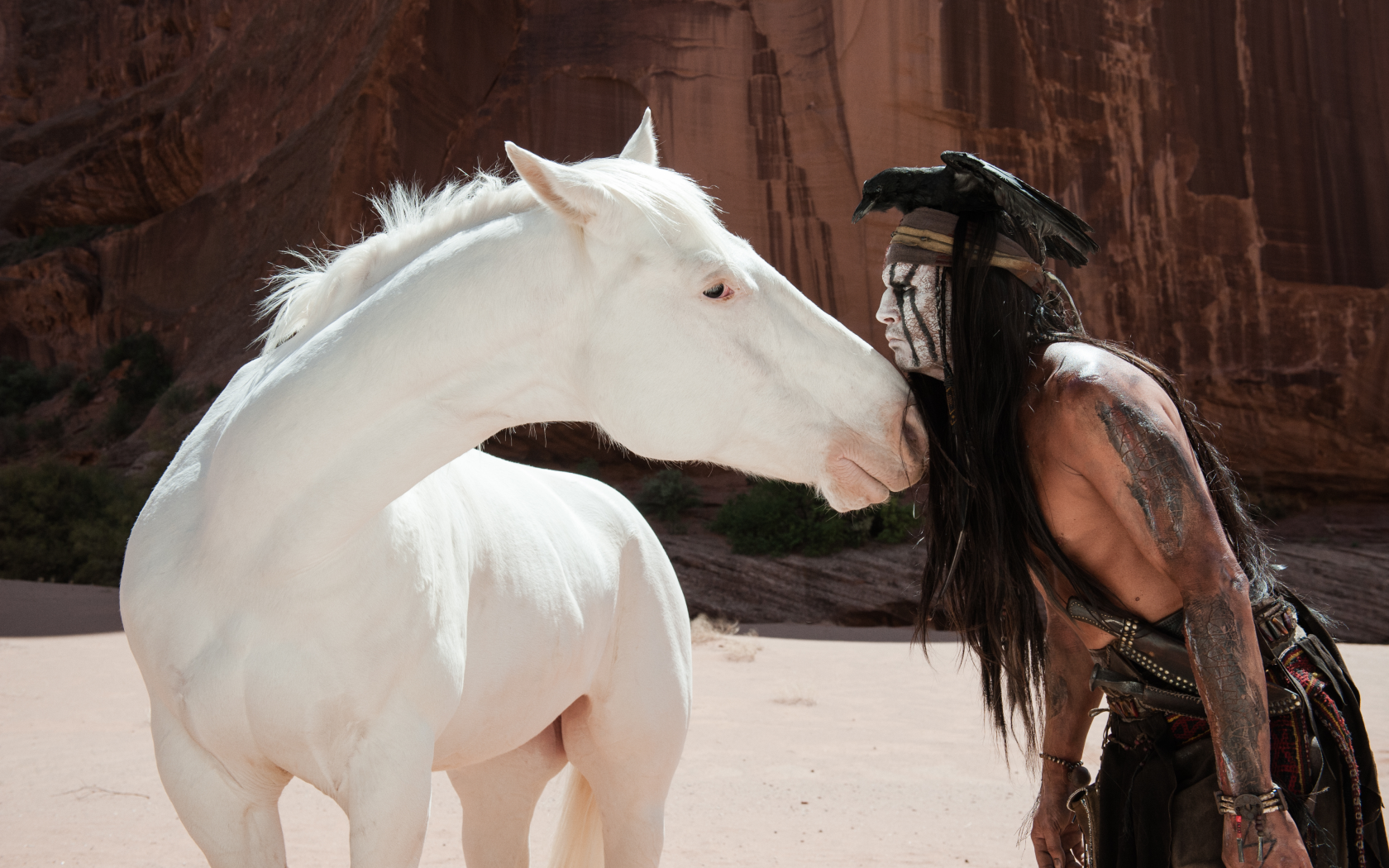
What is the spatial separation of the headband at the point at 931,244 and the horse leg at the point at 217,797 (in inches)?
57.6

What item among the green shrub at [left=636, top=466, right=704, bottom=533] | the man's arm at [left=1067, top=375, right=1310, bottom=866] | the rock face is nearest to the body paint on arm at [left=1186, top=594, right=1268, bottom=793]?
the man's arm at [left=1067, top=375, right=1310, bottom=866]

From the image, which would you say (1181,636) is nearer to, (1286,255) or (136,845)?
(136,845)

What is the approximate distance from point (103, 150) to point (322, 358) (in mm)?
22098

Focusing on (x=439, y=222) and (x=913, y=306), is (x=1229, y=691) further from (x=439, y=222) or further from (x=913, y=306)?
(x=439, y=222)

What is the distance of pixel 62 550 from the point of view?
1080cm

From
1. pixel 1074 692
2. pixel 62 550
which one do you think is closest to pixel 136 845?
pixel 1074 692

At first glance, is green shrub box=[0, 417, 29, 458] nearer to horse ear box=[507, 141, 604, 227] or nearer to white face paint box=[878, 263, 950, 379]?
horse ear box=[507, 141, 604, 227]

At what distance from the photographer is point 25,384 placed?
18484mm

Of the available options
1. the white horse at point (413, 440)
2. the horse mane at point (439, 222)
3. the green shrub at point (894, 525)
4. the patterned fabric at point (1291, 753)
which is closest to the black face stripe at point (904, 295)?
the white horse at point (413, 440)

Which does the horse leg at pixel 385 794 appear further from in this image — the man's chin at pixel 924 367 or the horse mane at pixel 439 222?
the man's chin at pixel 924 367

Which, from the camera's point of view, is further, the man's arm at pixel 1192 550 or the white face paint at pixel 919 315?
the white face paint at pixel 919 315

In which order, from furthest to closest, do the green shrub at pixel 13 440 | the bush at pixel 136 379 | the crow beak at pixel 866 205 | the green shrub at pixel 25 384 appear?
the green shrub at pixel 25 384 → the green shrub at pixel 13 440 → the bush at pixel 136 379 → the crow beak at pixel 866 205

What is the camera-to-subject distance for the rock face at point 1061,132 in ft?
39.8

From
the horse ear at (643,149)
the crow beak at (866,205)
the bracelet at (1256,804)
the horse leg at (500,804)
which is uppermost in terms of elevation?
the horse ear at (643,149)
